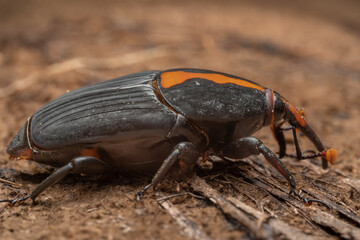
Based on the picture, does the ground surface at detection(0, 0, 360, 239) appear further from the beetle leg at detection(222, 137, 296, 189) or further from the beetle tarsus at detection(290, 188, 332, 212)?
the beetle leg at detection(222, 137, 296, 189)

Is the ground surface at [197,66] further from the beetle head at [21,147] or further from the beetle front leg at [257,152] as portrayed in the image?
the beetle head at [21,147]

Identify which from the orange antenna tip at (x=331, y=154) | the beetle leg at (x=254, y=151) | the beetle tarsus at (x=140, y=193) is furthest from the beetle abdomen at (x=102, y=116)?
the orange antenna tip at (x=331, y=154)

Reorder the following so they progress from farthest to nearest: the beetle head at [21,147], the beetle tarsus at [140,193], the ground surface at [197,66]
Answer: the beetle head at [21,147]
the beetle tarsus at [140,193]
the ground surface at [197,66]

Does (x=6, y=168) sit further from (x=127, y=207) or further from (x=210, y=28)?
(x=210, y=28)

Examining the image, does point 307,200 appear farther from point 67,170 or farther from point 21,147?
point 21,147

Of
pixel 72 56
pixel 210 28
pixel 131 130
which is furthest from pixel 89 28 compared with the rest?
pixel 131 130

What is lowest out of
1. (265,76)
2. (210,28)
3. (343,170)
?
(343,170)

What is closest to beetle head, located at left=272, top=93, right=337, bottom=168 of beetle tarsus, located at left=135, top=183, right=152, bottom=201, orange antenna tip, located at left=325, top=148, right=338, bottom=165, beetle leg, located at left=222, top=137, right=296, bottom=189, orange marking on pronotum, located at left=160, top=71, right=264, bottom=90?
orange antenna tip, located at left=325, top=148, right=338, bottom=165
